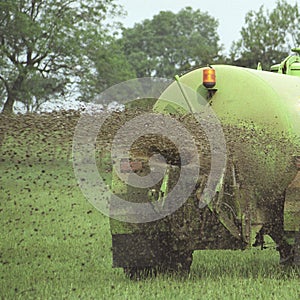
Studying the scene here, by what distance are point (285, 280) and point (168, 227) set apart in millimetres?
1215

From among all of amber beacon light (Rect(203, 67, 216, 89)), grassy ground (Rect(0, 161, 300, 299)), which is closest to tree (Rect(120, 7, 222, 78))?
grassy ground (Rect(0, 161, 300, 299))

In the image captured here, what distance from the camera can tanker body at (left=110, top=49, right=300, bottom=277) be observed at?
22.7 ft

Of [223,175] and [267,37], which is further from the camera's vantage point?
[267,37]

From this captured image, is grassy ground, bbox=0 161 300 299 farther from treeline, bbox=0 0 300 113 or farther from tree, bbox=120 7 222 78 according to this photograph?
tree, bbox=120 7 222 78

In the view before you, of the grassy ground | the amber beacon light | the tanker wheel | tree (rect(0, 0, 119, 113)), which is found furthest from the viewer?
tree (rect(0, 0, 119, 113))

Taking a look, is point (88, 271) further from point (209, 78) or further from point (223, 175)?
point (209, 78)

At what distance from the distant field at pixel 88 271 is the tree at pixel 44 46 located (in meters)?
20.3

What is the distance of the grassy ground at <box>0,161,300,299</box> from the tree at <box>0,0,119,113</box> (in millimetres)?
19936

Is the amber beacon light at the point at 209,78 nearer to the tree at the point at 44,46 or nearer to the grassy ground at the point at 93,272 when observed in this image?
the grassy ground at the point at 93,272

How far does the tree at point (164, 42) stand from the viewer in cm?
6544

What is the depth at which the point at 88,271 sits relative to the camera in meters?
8.24

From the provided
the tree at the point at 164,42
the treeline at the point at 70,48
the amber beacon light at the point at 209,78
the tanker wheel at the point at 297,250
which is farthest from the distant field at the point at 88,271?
the tree at the point at 164,42

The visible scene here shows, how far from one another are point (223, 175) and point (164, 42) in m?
64.7

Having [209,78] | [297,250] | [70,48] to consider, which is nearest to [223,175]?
[209,78]
